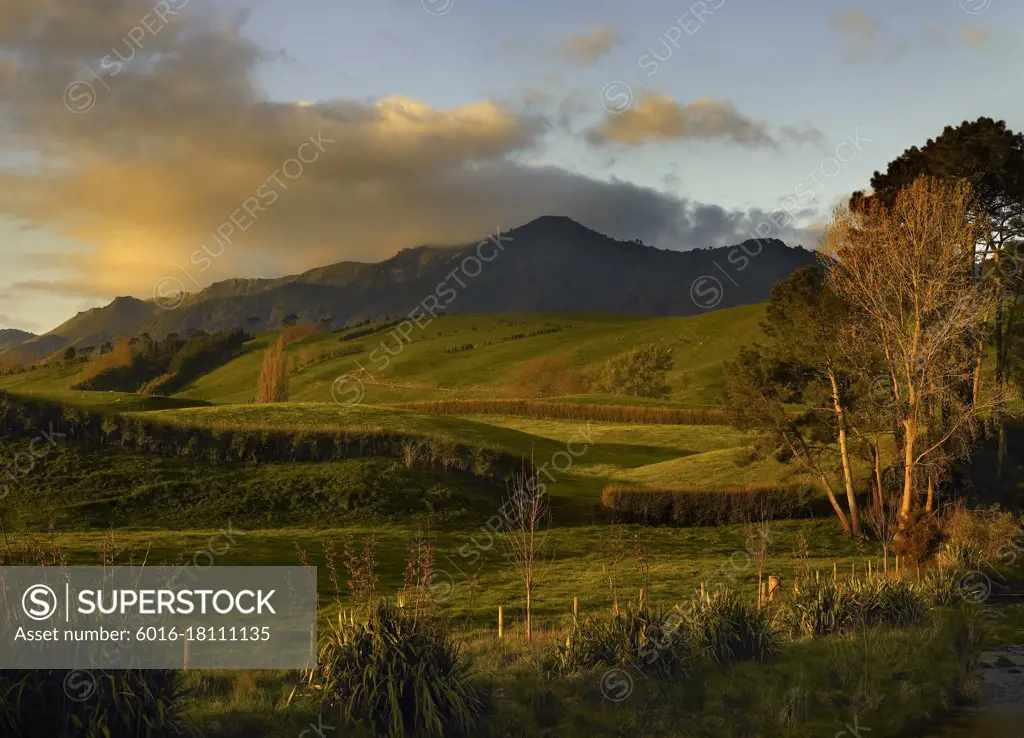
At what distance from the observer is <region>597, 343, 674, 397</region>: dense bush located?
11731 centimetres

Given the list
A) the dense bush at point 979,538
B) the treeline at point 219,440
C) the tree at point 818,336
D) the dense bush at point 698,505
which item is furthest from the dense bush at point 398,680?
the treeline at point 219,440

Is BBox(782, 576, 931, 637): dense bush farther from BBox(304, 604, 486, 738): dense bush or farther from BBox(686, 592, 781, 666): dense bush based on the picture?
BBox(304, 604, 486, 738): dense bush

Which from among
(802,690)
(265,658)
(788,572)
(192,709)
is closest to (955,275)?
(788,572)

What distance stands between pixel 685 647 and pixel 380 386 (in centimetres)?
11998

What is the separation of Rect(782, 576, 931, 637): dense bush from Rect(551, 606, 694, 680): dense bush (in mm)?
Result: 4648

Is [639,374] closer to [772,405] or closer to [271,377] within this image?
[271,377]

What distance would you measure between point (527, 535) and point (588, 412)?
5020 cm

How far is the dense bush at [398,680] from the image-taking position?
1205 centimetres

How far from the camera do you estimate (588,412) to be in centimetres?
8625

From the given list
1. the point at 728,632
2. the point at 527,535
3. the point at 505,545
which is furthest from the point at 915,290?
the point at 728,632

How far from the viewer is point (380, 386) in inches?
5276

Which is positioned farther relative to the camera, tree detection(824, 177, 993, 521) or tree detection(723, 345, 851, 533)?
tree detection(723, 345, 851, 533)

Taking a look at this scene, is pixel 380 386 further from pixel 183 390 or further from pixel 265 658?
→ pixel 265 658

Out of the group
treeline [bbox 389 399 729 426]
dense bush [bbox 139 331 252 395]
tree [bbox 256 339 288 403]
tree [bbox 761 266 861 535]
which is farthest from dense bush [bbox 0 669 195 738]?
dense bush [bbox 139 331 252 395]
